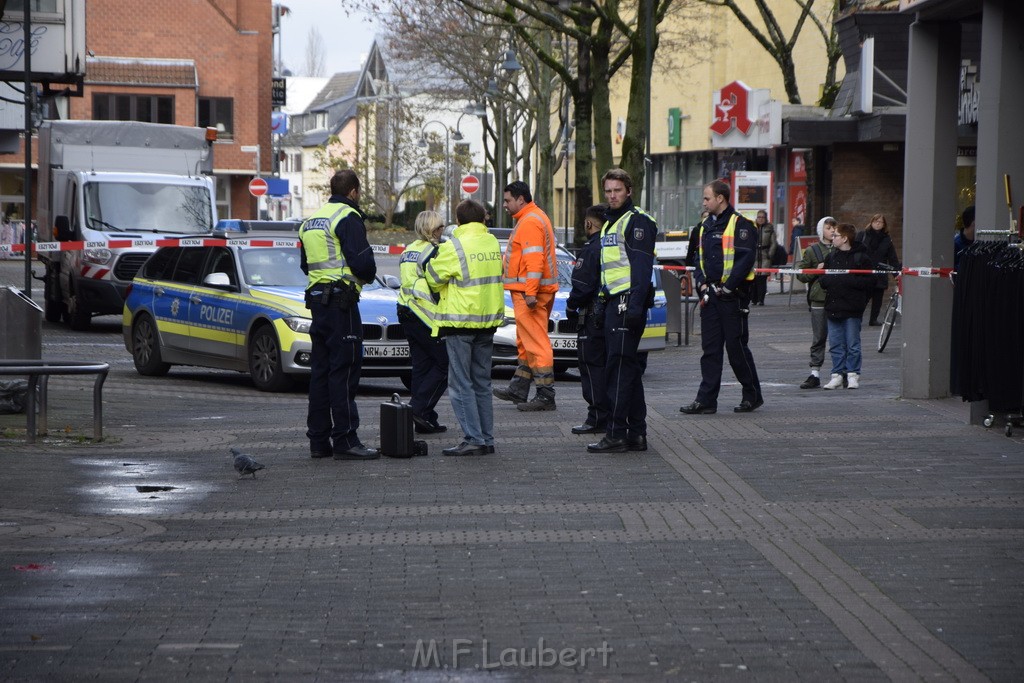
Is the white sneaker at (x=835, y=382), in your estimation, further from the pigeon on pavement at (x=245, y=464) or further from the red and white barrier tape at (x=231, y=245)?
the pigeon on pavement at (x=245, y=464)

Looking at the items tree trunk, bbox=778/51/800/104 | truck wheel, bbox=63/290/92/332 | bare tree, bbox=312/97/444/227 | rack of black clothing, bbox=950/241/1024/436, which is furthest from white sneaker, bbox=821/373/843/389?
bare tree, bbox=312/97/444/227

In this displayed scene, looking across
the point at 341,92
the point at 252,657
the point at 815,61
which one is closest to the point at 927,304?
the point at 252,657

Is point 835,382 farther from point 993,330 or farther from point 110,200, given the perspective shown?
point 110,200

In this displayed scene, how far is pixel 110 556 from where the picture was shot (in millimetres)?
7391

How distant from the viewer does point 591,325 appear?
11.7 meters

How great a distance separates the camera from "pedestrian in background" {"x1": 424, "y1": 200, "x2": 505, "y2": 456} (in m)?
10.8

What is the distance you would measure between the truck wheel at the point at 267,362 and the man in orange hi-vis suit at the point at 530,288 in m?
2.81

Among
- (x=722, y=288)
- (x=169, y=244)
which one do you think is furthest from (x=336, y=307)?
(x=169, y=244)

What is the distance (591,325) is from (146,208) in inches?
613

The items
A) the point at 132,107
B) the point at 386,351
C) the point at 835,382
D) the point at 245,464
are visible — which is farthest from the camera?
the point at 132,107

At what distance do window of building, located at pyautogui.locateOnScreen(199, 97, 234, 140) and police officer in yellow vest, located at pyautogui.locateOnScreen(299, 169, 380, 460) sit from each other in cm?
5297

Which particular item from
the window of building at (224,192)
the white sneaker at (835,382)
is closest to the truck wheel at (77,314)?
the white sneaker at (835,382)

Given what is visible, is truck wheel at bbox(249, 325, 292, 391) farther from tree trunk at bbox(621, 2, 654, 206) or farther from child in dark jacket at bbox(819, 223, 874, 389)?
tree trunk at bbox(621, 2, 654, 206)

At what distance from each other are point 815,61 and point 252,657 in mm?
41313
